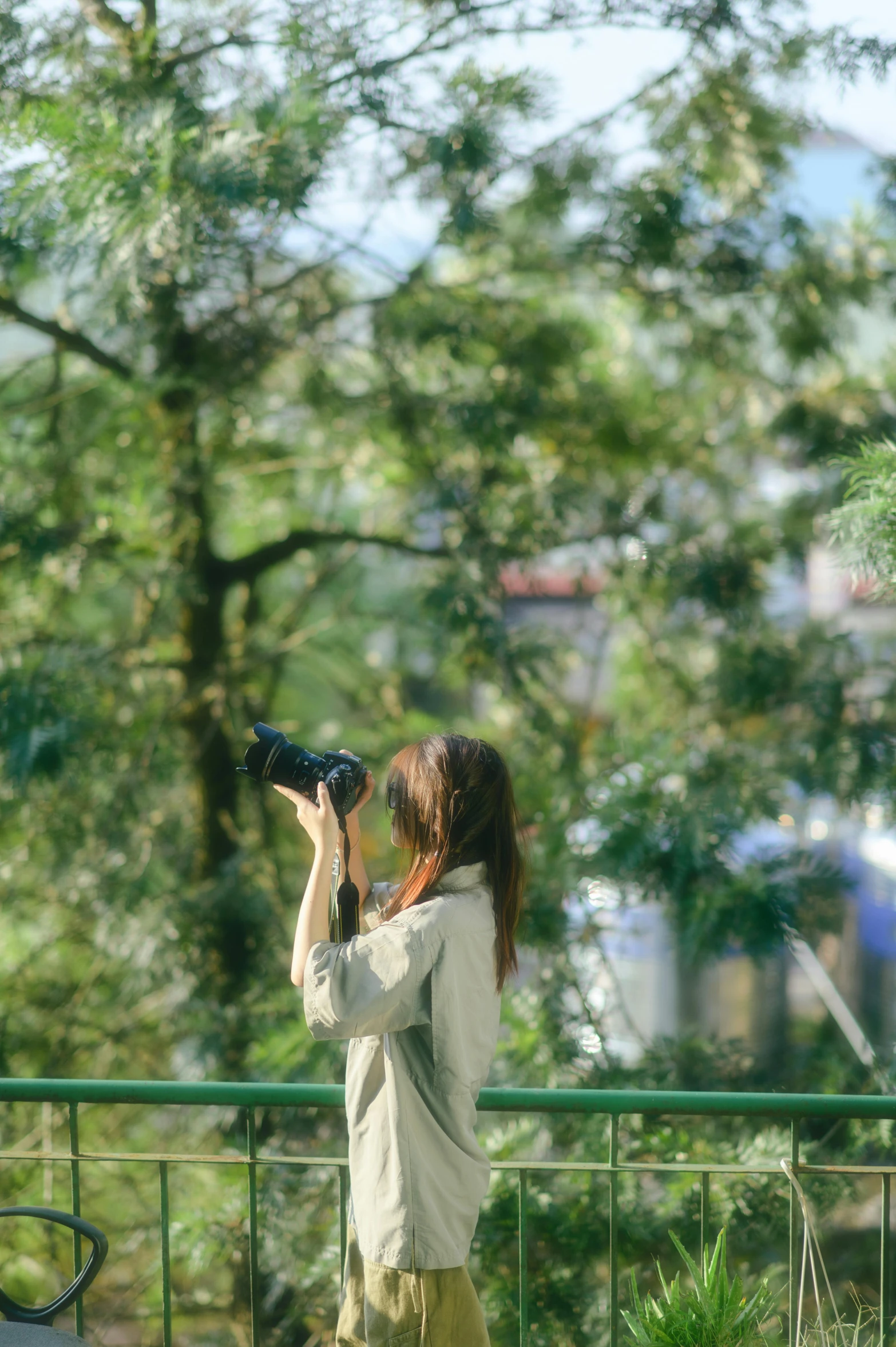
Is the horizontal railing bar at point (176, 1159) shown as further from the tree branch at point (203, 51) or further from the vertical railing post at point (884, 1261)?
the tree branch at point (203, 51)

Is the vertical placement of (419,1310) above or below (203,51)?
below

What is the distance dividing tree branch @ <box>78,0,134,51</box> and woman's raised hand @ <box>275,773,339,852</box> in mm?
2345

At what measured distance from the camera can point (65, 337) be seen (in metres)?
3.51

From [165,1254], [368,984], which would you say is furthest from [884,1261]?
[165,1254]

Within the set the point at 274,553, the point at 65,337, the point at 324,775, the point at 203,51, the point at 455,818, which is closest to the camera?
the point at 455,818

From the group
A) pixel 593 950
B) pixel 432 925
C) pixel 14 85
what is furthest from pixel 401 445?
pixel 432 925

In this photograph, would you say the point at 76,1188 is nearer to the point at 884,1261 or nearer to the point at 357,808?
the point at 357,808

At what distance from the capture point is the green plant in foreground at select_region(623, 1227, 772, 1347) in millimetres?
1691

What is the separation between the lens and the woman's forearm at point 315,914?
1484mm

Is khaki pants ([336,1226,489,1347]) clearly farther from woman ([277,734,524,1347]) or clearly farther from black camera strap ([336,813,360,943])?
black camera strap ([336,813,360,943])

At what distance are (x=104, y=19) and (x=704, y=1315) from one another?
337 cm

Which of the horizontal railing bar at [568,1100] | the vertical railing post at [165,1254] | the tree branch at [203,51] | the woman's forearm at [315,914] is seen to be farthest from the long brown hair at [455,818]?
the tree branch at [203,51]

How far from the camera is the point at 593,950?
331 cm

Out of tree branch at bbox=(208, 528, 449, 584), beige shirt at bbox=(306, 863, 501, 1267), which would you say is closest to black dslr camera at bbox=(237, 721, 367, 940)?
beige shirt at bbox=(306, 863, 501, 1267)
